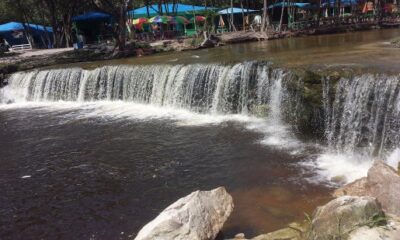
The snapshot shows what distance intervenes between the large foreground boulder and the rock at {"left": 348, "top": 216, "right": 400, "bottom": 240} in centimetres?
95

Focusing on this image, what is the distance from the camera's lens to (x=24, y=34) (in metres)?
40.8

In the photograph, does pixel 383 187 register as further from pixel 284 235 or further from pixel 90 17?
pixel 90 17

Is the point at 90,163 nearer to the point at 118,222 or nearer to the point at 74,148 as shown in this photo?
the point at 74,148

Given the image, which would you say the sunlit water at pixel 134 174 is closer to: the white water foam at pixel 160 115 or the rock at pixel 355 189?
the white water foam at pixel 160 115

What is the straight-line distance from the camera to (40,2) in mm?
33656

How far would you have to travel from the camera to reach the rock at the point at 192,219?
5699mm

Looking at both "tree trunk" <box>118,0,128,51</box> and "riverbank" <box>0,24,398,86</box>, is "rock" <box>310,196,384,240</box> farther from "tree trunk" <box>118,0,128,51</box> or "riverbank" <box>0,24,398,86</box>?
"tree trunk" <box>118,0,128,51</box>

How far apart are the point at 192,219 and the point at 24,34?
3912 centimetres

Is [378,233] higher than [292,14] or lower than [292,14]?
lower

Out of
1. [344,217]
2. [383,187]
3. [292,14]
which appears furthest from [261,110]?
[292,14]

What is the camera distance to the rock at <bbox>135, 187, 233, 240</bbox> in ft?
18.7

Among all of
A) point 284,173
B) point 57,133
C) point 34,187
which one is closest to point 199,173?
point 284,173

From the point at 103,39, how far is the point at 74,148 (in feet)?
92.2

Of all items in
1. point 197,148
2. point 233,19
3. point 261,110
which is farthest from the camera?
point 233,19
